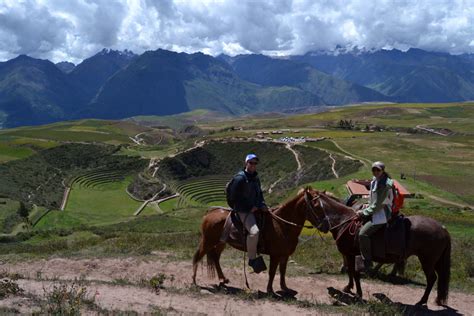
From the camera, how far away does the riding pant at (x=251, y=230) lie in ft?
39.0

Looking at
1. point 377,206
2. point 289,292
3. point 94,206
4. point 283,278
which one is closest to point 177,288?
point 283,278

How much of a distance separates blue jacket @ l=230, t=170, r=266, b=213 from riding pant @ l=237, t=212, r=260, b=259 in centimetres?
18

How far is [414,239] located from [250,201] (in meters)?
4.60

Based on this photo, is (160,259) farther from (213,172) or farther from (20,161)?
(20,161)

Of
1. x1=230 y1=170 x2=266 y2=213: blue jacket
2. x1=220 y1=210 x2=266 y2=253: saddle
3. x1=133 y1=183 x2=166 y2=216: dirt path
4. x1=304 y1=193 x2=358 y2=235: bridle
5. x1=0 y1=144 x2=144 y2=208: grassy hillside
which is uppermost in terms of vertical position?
x1=230 y1=170 x2=266 y2=213: blue jacket

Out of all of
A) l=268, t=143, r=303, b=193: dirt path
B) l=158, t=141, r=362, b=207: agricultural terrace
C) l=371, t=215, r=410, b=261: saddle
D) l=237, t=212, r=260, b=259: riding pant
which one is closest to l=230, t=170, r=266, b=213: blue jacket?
l=237, t=212, r=260, b=259: riding pant

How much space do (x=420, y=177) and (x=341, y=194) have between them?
1924 centimetres

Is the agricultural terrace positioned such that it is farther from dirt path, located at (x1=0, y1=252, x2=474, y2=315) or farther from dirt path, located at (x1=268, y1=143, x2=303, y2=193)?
dirt path, located at (x1=0, y1=252, x2=474, y2=315)

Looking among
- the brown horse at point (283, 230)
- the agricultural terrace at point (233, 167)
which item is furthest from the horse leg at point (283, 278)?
the agricultural terrace at point (233, 167)

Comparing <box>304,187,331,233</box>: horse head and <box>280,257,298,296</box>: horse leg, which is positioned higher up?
<box>304,187,331,233</box>: horse head

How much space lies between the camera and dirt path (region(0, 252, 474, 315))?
34.8 ft

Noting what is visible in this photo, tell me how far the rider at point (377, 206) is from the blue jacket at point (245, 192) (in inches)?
118

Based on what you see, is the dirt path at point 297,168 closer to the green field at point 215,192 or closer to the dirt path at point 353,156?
the green field at point 215,192

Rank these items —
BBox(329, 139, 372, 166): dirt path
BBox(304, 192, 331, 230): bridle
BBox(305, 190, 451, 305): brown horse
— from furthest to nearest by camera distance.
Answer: BBox(329, 139, 372, 166): dirt path, BBox(304, 192, 331, 230): bridle, BBox(305, 190, 451, 305): brown horse
